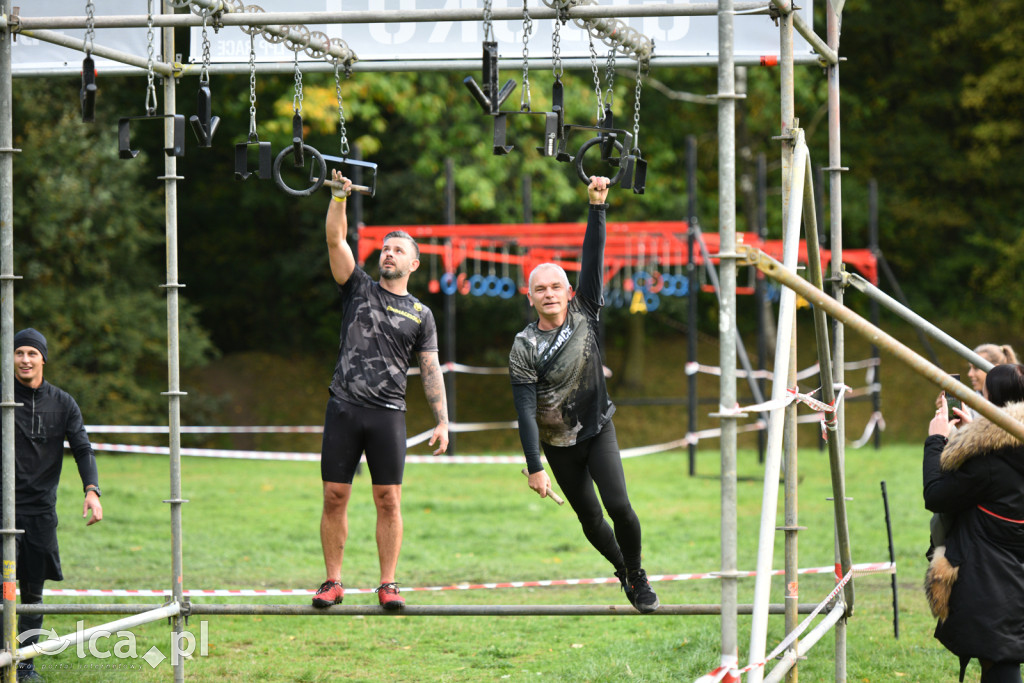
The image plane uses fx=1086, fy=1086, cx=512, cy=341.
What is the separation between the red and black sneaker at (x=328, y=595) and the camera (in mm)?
5098

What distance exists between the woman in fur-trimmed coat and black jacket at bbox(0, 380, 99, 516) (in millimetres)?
4212

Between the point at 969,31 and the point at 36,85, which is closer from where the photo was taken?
the point at 36,85

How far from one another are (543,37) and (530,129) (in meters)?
16.0

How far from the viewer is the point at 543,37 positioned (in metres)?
5.82

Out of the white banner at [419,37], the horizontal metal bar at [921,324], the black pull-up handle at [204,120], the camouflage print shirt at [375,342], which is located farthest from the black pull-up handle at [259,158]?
the horizontal metal bar at [921,324]

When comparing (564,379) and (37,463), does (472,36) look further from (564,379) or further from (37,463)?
(37,463)

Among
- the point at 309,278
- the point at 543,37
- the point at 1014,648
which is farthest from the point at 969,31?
the point at 1014,648

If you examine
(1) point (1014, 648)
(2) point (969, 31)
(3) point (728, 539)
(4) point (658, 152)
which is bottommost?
(1) point (1014, 648)

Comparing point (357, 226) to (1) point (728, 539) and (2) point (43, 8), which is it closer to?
(2) point (43, 8)

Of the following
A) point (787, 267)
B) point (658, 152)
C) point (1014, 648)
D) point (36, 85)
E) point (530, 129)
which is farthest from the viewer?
point (658, 152)

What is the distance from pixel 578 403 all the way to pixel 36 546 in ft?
10.1

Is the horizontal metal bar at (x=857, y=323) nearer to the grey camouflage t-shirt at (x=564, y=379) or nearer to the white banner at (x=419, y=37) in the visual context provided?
the grey camouflage t-shirt at (x=564, y=379)

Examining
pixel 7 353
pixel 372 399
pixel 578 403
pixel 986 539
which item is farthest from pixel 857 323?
pixel 7 353

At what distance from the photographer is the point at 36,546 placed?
5.74 m
